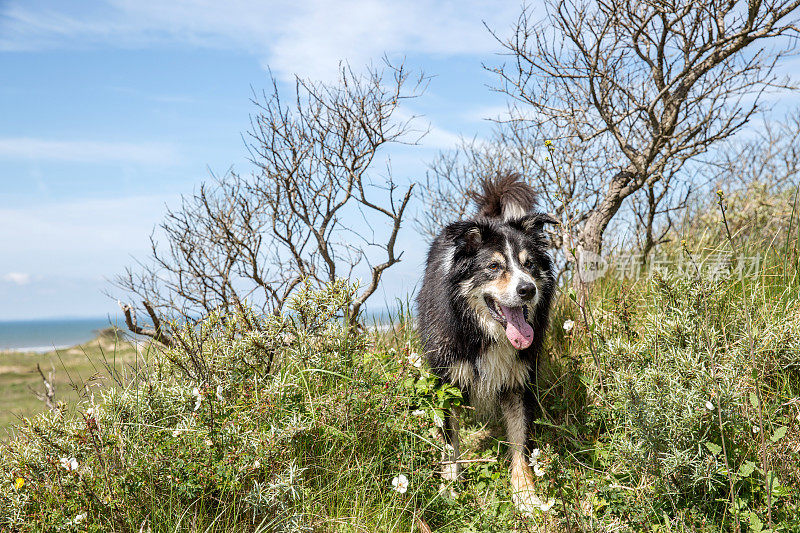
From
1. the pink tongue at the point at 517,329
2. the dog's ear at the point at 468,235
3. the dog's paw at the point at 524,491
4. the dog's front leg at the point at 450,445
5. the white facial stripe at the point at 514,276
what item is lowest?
the dog's paw at the point at 524,491

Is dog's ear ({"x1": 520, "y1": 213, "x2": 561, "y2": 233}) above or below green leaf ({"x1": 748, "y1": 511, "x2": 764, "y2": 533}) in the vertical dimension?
above

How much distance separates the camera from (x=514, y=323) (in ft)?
12.1

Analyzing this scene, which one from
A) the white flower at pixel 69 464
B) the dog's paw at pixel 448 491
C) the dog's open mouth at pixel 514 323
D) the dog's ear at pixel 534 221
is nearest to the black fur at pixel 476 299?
the dog's ear at pixel 534 221

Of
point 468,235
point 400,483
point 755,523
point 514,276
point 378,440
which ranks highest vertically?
point 468,235

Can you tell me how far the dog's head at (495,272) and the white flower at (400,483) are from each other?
1197mm

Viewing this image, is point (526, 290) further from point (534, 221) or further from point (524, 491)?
point (524, 491)

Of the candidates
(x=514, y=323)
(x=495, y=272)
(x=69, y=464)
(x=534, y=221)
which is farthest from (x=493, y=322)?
(x=69, y=464)

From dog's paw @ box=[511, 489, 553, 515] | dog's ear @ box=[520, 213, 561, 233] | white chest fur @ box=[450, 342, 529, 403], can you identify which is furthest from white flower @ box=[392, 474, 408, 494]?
dog's ear @ box=[520, 213, 561, 233]

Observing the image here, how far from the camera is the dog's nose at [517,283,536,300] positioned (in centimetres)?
343

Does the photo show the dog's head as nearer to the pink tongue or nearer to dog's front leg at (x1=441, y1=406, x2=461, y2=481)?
the pink tongue

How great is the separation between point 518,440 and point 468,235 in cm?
154

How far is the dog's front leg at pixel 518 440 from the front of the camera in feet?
11.8

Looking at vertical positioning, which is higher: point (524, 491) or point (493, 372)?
point (493, 372)

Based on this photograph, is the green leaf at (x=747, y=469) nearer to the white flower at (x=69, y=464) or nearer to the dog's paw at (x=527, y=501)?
the dog's paw at (x=527, y=501)
